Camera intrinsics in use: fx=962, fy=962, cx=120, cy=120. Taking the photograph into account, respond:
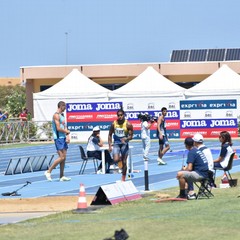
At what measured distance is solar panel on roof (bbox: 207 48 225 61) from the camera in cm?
6647

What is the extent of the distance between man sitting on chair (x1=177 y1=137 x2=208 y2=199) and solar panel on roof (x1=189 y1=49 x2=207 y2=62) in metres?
48.8

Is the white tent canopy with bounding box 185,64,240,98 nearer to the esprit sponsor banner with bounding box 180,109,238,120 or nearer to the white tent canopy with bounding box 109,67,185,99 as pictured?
the white tent canopy with bounding box 109,67,185,99

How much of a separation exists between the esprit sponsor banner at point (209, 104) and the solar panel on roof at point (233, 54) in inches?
673

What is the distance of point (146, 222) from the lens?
1399 cm

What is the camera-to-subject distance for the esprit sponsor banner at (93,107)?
165 feet

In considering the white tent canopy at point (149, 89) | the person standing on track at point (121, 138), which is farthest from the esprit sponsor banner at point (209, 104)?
the person standing on track at point (121, 138)

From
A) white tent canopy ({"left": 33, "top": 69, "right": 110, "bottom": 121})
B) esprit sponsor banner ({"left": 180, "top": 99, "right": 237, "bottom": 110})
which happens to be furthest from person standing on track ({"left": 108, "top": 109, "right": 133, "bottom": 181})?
white tent canopy ({"left": 33, "top": 69, "right": 110, "bottom": 121})

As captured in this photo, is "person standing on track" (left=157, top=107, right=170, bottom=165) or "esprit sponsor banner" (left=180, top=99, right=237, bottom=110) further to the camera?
"esprit sponsor banner" (left=180, top=99, right=237, bottom=110)

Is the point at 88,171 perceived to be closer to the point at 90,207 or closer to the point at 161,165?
the point at 161,165

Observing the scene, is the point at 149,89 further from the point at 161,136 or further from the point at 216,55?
the point at 161,136

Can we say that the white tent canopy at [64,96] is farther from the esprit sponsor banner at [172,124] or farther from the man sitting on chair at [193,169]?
the man sitting on chair at [193,169]

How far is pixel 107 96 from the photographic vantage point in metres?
50.7

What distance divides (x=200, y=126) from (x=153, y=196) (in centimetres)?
3083

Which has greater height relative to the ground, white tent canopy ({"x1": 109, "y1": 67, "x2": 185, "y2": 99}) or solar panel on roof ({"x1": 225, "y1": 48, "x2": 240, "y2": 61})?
solar panel on roof ({"x1": 225, "y1": 48, "x2": 240, "y2": 61})
